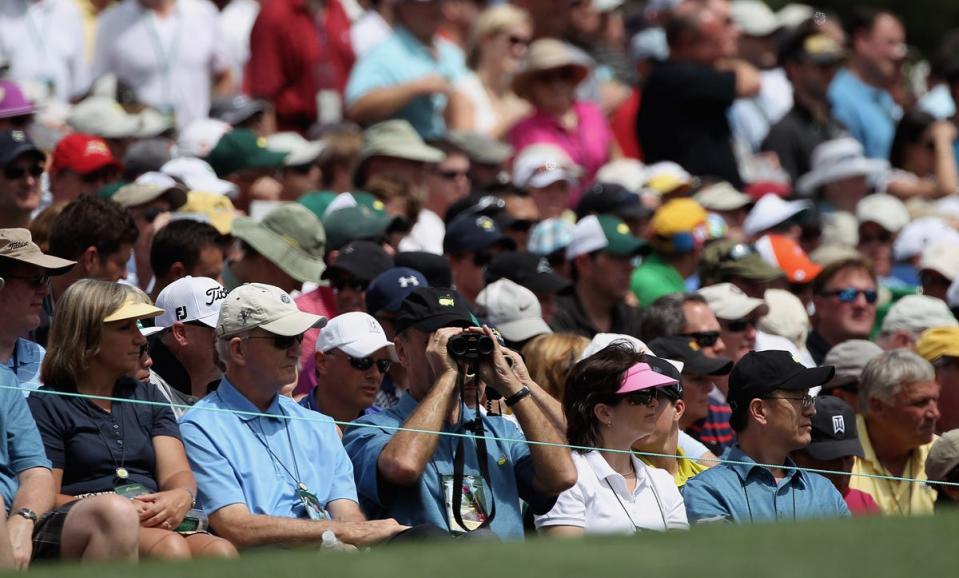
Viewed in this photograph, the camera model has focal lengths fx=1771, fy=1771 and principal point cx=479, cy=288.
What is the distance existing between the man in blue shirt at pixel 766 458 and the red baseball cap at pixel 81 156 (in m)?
4.15

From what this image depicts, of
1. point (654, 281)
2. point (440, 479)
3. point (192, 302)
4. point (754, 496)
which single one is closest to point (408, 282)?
point (192, 302)

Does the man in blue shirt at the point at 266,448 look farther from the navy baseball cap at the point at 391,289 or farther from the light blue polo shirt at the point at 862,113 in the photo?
the light blue polo shirt at the point at 862,113

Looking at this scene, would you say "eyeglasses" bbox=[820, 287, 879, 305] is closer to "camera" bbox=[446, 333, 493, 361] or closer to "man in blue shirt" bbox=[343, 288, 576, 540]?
"man in blue shirt" bbox=[343, 288, 576, 540]

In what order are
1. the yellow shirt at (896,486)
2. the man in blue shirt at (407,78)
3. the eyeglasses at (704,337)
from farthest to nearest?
1. the man in blue shirt at (407,78)
2. the eyeglasses at (704,337)
3. the yellow shirt at (896,486)

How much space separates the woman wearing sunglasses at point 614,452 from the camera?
675 cm

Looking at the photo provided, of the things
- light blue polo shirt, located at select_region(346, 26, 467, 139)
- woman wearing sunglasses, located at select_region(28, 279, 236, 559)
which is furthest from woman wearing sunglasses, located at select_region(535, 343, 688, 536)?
light blue polo shirt, located at select_region(346, 26, 467, 139)

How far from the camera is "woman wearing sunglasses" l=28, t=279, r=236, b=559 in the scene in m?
6.16

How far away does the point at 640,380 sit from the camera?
6.95m

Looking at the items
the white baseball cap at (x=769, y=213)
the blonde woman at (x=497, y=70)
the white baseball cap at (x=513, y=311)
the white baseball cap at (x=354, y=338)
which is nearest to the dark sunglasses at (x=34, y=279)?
the white baseball cap at (x=354, y=338)

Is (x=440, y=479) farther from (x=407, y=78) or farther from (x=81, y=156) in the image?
(x=407, y=78)

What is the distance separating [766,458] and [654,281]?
3821 mm

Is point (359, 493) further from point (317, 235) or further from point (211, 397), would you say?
point (317, 235)

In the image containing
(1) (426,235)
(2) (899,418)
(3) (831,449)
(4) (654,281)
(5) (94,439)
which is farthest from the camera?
(4) (654,281)

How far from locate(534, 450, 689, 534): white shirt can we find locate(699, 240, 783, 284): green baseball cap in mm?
3777
